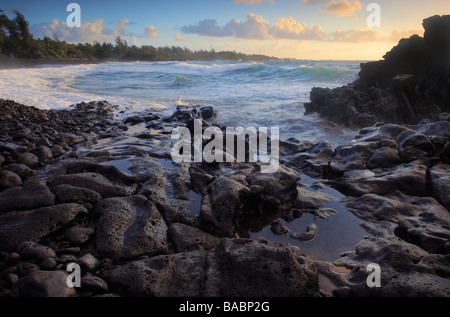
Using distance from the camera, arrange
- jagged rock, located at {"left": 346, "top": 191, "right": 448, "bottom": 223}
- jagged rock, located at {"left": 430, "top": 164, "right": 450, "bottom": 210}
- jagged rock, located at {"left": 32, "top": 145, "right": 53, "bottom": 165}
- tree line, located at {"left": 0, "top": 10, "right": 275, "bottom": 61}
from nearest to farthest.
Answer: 1. jagged rock, located at {"left": 346, "top": 191, "right": 448, "bottom": 223}
2. jagged rock, located at {"left": 430, "top": 164, "right": 450, "bottom": 210}
3. jagged rock, located at {"left": 32, "top": 145, "right": 53, "bottom": 165}
4. tree line, located at {"left": 0, "top": 10, "right": 275, "bottom": 61}

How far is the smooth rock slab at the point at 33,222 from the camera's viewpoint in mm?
2324

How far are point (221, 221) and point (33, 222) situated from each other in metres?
1.85

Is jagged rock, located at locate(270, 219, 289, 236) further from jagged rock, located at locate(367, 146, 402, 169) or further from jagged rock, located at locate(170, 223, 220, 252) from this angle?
jagged rock, located at locate(367, 146, 402, 169)

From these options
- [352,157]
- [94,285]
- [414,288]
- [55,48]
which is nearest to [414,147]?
[352,157]

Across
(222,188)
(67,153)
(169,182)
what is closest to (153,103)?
(67,153)

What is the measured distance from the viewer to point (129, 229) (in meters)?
2.64

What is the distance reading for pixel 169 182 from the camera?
394 cm

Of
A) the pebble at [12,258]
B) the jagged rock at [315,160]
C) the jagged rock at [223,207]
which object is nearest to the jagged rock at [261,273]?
the jagged rock at [223,207]

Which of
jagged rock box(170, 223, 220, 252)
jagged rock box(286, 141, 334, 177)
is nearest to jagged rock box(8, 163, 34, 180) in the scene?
jagged rock box(170, 223, 220, 252)

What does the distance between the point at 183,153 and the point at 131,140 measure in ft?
5.36

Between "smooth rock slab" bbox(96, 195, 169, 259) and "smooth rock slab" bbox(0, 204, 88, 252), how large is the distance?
30 cm

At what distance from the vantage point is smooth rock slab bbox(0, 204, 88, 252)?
2.32 m

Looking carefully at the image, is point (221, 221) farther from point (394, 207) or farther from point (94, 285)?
point (394, 207)
